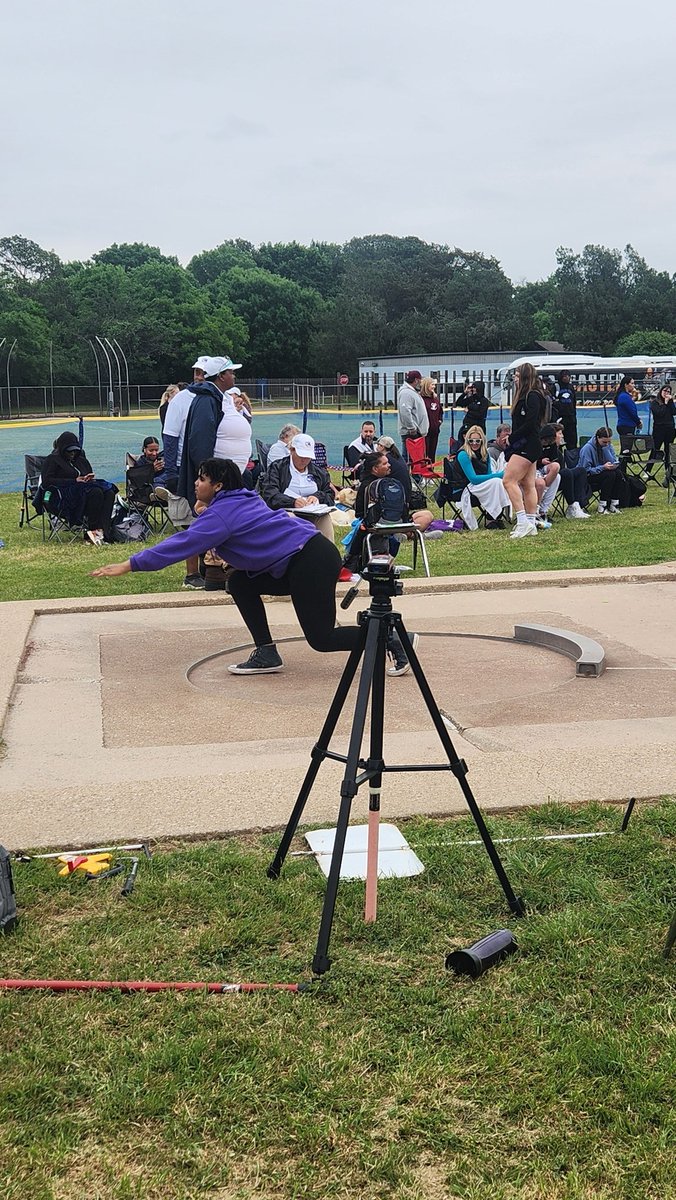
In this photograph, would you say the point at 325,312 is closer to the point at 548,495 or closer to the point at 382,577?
the point at 548,495

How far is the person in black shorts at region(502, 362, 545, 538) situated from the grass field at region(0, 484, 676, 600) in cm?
32

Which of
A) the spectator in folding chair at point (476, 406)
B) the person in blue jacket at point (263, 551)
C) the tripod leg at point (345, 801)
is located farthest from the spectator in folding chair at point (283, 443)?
the tripod leg at point (345, 801)

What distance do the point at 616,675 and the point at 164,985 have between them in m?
4.20

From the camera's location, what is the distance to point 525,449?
1287cm

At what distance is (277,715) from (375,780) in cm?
260

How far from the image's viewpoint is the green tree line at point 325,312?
68.1 metres

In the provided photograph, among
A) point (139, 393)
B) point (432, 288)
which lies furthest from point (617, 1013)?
→ point (432, 288)

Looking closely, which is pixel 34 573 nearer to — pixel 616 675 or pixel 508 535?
pixel 508 535

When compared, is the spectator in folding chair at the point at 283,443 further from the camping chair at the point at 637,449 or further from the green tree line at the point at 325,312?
the green tree line at the point at 325,312

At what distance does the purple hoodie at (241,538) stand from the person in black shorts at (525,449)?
22.7 ft

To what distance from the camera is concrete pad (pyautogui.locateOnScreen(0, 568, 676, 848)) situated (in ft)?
15.0

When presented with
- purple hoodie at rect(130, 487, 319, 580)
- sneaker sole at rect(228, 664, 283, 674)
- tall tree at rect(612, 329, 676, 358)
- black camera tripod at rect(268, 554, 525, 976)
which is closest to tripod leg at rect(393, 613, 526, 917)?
black camera tripod at rect(268, 554, 525, 976)

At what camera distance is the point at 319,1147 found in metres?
2.51

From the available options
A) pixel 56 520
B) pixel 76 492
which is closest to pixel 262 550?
pixel 76 492
